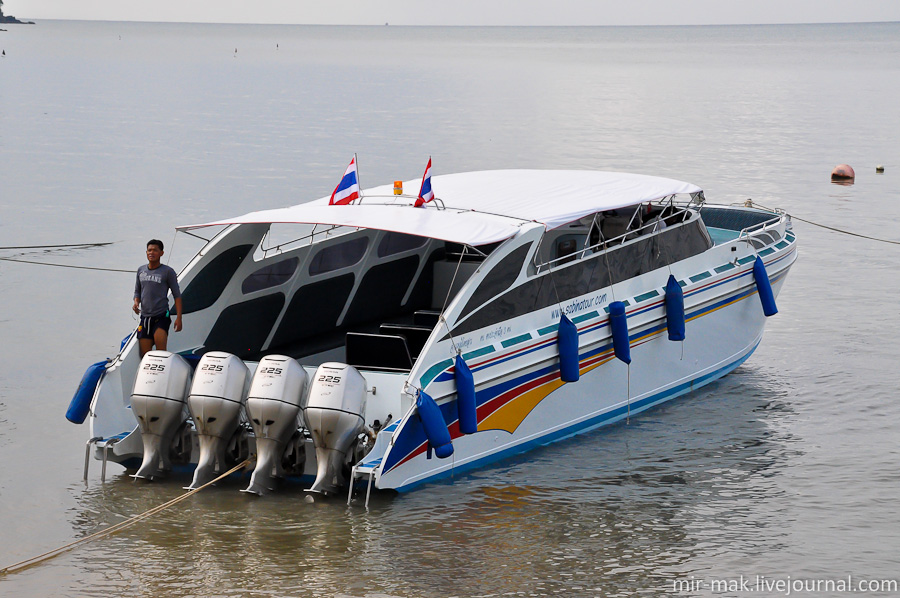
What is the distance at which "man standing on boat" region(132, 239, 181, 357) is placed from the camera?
9602 millimetres

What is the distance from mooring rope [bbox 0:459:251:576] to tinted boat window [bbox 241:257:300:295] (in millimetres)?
1974

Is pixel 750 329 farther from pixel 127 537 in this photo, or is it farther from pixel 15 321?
pixel 15 321

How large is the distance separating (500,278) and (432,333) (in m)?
0.92

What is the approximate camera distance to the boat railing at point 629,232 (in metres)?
10.1

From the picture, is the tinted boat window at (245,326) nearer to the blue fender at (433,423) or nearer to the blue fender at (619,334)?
the blue fender at (433,423)

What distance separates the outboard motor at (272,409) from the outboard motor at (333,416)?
0.16 meters

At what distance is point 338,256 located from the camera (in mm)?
11164

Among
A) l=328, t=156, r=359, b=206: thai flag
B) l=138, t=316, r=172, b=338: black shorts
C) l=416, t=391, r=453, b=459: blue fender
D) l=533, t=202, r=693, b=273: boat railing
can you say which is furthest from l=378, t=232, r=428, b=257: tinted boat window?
l=416, t=391, r=453, b=459: blue fender

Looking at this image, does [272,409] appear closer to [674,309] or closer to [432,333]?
[432,333]

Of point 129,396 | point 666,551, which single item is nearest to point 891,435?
point 666,551

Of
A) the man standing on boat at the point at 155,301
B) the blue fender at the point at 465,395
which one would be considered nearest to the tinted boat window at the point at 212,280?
the man standing on boat at the point at 155,301

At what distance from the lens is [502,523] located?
8.74 m

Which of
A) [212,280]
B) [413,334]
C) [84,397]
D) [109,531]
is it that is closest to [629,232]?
[413,334]

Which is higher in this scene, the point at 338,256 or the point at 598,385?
the point at 338,256
